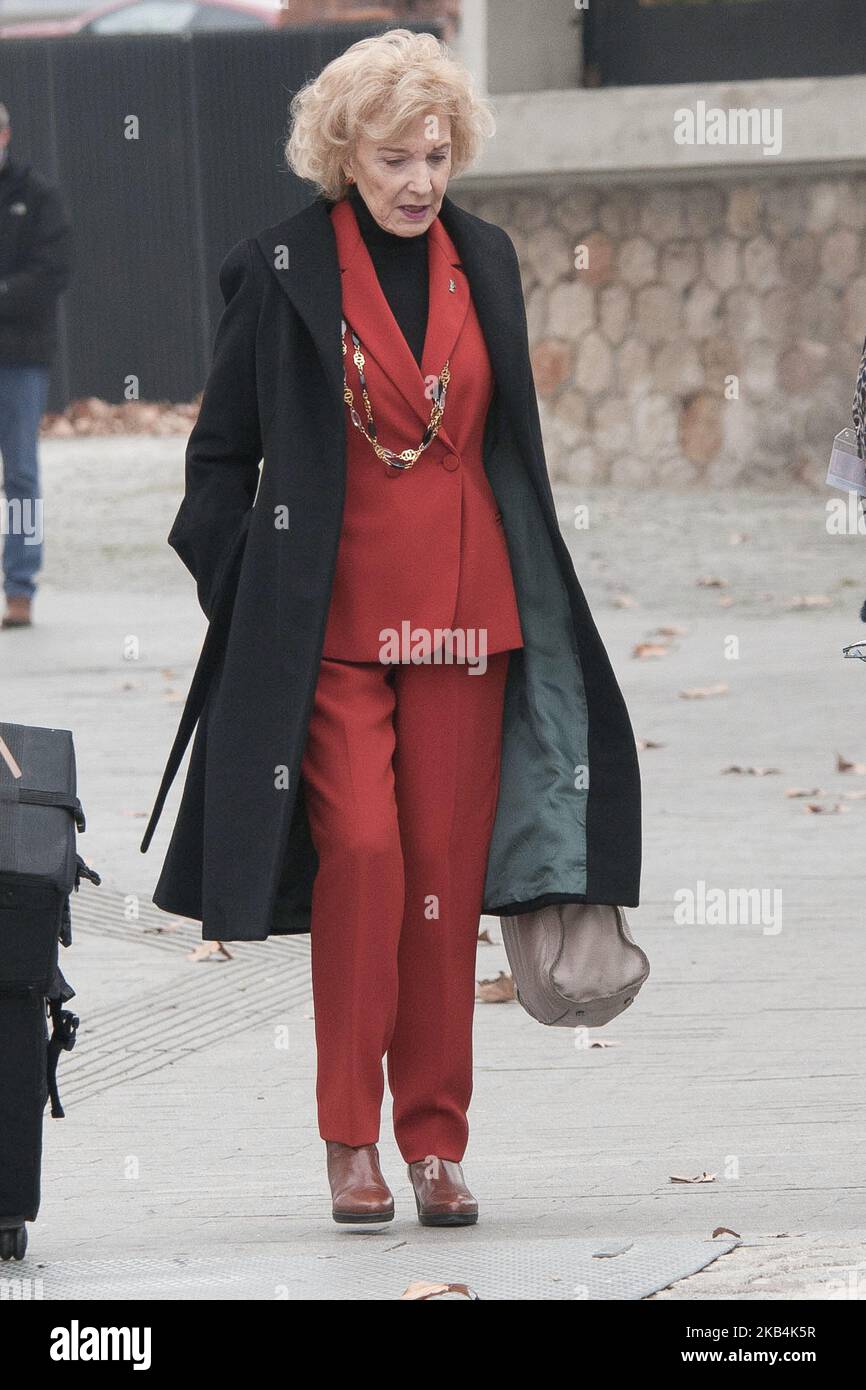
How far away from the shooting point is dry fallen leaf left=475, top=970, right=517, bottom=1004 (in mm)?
6414

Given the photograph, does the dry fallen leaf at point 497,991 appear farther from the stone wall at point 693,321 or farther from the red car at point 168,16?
the red car at point 168,16

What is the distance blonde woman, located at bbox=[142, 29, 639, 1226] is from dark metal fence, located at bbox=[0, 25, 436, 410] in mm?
13996

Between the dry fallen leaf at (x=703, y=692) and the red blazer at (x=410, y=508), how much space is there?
589 centimetres

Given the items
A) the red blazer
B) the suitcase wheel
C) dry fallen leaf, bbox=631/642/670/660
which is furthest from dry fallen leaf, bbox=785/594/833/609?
the suitcase wheel

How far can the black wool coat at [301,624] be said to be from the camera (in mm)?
4320

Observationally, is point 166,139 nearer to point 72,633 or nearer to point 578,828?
point 72,633

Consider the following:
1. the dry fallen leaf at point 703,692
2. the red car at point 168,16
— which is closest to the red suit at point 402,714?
the dry fallen leaf at point 703,692

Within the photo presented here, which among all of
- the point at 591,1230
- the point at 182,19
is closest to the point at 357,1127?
the point at 591,1230

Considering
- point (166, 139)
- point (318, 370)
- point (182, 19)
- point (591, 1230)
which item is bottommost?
point (591, 1230)

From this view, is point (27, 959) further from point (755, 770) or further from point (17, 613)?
point (17, 613)

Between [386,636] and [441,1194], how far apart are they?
958mm

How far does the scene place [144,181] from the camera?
18.7 metres
